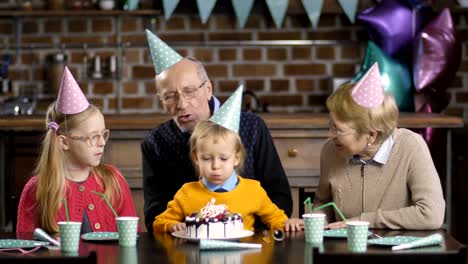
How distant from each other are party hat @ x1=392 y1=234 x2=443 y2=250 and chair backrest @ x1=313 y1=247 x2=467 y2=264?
426mm

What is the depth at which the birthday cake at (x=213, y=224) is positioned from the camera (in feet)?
9.25

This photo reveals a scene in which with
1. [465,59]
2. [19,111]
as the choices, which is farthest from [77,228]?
[465,59]

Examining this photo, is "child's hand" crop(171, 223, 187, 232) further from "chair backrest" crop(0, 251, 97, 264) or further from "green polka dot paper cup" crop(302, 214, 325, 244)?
"chair backrest" crop(0, 251, 97, 264)

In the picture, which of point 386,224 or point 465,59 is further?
point 465,59

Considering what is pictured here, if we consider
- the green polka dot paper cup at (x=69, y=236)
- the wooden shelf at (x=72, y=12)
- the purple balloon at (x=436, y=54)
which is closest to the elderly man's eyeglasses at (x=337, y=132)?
the green polka dot paper cup at (x=69, y=236)

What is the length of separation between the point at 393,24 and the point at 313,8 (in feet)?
1.46

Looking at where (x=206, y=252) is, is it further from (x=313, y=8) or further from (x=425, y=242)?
(x=313, y=8)

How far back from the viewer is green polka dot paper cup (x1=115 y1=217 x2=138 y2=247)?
2.71 m

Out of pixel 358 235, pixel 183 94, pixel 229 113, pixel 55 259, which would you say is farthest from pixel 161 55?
pixel 55 259

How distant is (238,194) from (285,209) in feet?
1.59

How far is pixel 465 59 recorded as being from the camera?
5.60 meters

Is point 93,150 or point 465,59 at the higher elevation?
point 465,59

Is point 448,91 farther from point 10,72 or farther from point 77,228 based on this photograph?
point 77,228

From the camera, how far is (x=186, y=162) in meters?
3.51
